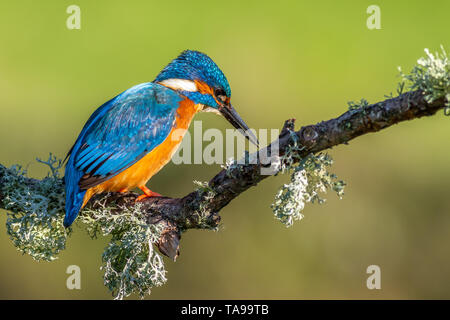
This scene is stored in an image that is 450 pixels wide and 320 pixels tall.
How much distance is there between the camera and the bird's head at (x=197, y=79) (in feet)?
11.7

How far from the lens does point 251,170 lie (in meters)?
2.22

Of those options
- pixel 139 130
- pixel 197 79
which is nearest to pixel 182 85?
pixel 197 79

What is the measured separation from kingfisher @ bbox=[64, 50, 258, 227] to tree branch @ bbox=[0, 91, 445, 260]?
182mm

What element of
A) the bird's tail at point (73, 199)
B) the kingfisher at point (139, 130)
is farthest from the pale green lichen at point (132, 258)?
the kingfisher at point (139, 130)

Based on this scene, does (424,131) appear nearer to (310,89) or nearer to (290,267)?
(310,89)

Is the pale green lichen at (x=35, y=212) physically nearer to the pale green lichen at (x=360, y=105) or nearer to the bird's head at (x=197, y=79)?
the bird's head at (x=197, y=79)

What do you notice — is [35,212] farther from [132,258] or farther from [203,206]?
[203,206]

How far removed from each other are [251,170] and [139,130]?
1.12 m

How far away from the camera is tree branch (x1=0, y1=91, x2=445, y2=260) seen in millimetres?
1879

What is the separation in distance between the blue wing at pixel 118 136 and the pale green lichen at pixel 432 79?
5.47ft

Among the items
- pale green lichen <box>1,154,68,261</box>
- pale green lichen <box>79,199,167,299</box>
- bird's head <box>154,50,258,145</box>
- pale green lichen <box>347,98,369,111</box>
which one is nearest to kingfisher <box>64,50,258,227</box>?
bird's head <box>154,50,258,145</box>

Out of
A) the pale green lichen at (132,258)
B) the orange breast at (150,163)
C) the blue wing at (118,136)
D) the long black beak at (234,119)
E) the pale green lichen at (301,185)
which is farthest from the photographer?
the long black beak at (234,119)

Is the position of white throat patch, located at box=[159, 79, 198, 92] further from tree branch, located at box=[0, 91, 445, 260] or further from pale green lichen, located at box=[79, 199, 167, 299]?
pale green lichen, located at box=[79, 199, 167, 299]

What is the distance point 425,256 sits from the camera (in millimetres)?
4098
